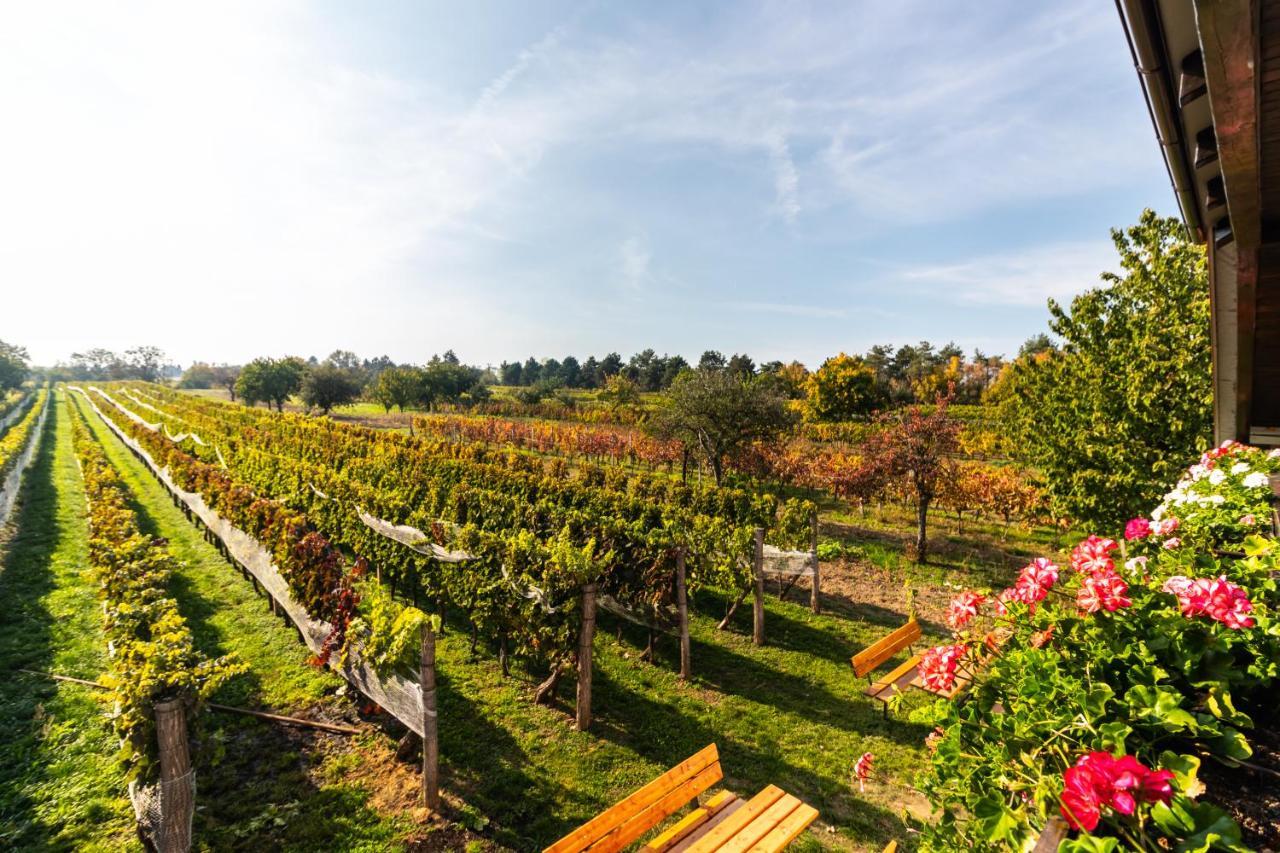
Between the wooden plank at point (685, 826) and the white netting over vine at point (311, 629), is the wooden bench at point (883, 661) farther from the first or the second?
the white netting over vine at point (311, 629)

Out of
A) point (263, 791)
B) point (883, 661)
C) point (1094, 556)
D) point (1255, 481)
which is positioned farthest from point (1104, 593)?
point (263, 791)

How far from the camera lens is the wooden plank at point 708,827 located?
12.1ft

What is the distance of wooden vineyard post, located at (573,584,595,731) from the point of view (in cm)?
614

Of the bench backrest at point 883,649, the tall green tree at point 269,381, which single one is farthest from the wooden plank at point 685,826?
the tall green tree at point 269,381

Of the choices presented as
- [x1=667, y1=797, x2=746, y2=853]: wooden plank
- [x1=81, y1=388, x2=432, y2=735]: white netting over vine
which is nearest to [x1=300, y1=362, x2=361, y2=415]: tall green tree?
[x1=81, y1=388, x2=432, y2=735]: white netting over vine

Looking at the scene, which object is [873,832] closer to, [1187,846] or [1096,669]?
[1096,669]

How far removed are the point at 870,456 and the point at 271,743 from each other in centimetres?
1273

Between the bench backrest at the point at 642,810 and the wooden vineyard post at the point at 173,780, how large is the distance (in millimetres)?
3170

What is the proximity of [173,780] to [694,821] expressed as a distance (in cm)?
415

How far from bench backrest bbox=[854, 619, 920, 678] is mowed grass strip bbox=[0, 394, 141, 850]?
738 centimetres

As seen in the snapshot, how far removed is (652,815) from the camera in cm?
371

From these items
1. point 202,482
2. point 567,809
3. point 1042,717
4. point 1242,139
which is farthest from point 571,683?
point 202,482

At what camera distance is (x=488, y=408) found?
159 ft

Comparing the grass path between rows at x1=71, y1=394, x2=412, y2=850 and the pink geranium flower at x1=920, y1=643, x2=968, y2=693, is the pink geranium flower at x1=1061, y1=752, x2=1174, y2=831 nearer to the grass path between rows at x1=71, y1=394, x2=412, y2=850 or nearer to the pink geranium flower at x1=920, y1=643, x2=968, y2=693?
the pink geranium flower at x1=920, y1=643, x2=968, y2=693
